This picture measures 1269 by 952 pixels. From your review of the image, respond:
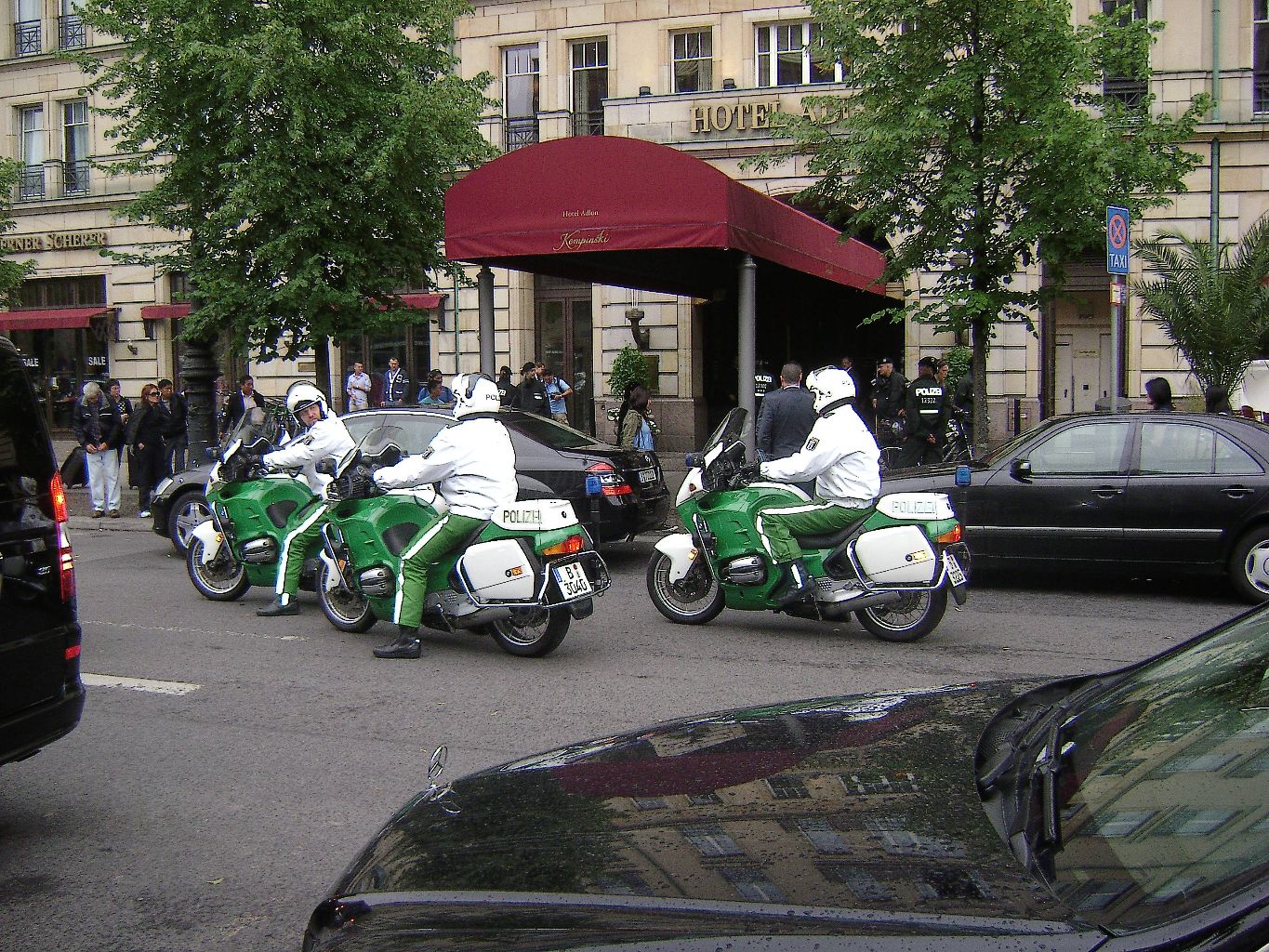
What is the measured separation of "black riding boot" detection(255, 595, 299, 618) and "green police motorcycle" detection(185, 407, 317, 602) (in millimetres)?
243

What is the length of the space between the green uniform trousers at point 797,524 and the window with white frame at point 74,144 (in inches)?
1069

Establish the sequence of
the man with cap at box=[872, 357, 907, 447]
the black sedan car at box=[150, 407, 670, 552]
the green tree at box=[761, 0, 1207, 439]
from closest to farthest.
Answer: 1. the black sedan car at box=[150, 407, 670, 552]
2. the green tree at box=[761, 0, 1207, 439]
3. the man with cap at box=[872, 357, 907, 447]

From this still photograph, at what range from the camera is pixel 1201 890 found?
1.80 metres

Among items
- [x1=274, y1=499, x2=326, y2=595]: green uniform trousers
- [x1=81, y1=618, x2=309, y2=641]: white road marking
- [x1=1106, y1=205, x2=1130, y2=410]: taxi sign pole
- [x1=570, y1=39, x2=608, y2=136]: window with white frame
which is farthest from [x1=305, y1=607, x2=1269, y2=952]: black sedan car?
[x1=570, y1=39, x2=608, y2=136]: window with white frame

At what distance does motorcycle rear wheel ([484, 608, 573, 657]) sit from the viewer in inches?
311

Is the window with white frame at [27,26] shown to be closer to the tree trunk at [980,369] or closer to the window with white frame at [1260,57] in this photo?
the tree trunk at [980,369]

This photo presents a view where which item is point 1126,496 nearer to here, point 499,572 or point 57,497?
point 499,572

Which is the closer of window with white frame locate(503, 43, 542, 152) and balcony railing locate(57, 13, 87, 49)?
window with white frame locate(503, 43, 542, 152)

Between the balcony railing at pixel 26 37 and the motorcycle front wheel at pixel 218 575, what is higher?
the balcony railing at pixel 26 37

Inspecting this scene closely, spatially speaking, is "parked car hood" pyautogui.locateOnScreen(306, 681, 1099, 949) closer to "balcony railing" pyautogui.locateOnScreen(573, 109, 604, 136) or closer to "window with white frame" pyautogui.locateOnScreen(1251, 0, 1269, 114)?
"window with white frame" pyautogui.locateOnScreen(1251, 0, 1269, 114)

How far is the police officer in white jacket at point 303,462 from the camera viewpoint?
9227 millimetres

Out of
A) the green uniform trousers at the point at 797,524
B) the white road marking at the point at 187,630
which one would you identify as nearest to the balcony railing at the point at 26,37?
the white road marking at the point at 187,630

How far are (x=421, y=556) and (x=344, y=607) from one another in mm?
1320

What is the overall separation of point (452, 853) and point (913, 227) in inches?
515
